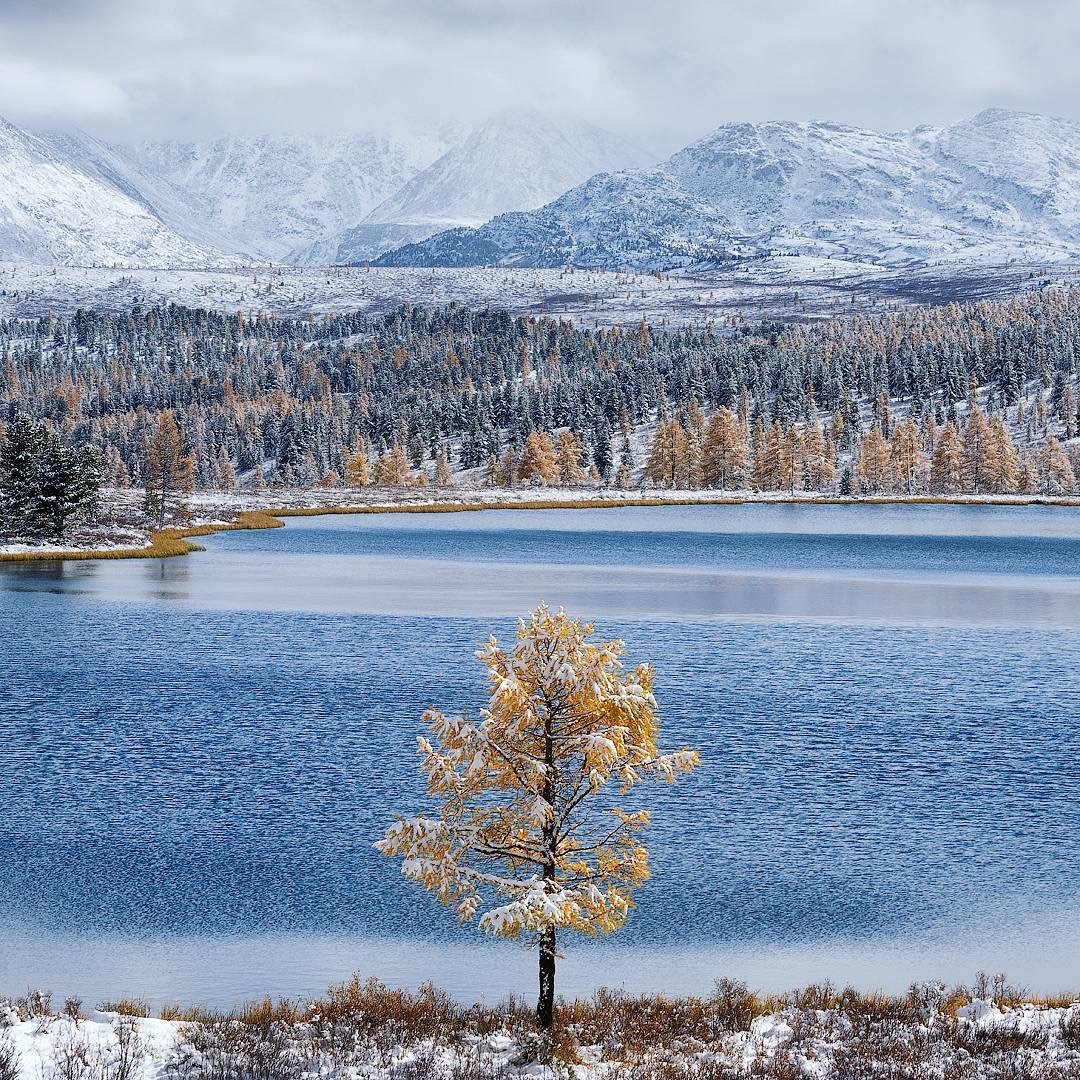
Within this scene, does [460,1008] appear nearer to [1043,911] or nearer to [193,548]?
[1043,911]

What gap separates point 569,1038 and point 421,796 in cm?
1582

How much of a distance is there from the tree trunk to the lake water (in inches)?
140

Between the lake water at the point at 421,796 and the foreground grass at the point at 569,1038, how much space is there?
8.34 ft

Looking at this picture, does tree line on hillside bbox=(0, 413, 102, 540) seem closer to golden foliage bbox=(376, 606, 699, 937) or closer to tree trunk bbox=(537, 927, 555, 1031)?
golden foliage bbox=(376, 606, 699, 937)

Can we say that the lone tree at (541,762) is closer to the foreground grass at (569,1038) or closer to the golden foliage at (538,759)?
the golden foliage at (538,759)

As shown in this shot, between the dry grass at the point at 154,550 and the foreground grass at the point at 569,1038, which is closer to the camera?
the foreground grass at the point at 569,1038

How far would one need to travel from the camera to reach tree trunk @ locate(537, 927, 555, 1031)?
19.3m

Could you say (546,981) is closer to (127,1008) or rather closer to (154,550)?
(127,1008)

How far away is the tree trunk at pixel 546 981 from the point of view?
19.3 metres

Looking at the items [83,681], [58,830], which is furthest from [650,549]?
[58,830]

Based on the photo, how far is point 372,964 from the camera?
24.0m

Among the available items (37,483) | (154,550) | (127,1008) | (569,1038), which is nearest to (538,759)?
(569,1038)

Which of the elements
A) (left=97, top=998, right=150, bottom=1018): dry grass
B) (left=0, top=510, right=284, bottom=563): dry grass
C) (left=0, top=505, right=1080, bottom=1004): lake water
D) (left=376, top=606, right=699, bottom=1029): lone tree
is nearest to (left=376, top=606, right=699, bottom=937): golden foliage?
(left=376, top=606, right=699, bottom=1029): lone tree

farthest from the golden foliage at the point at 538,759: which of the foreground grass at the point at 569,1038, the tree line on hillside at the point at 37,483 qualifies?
the tree line on hillside at the point at 37,483
